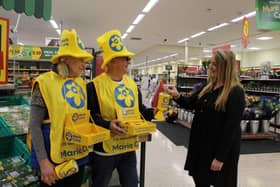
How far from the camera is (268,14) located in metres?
5.49

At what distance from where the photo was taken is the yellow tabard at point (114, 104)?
1.56 metres

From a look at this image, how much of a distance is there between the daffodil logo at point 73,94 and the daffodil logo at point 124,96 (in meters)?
0.23

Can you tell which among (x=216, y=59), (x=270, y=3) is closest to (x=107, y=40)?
(x=216, y=59)

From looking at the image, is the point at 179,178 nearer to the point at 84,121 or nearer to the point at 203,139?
the point at 203,139

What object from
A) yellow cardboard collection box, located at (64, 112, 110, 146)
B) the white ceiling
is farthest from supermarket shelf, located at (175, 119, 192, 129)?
yellow cardboard collection box, located at (64, 112, 110, 146)

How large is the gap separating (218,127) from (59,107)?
47.2 inches

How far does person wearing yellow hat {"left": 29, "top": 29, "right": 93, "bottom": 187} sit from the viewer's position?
129 centimetres

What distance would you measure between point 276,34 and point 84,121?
13.2 m

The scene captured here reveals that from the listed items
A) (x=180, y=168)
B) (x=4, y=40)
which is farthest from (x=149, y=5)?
(x=4, y=40)

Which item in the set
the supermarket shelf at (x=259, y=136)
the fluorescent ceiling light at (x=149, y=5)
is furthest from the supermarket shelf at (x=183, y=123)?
the fluorescent ceiling light at (x=149, y=5)

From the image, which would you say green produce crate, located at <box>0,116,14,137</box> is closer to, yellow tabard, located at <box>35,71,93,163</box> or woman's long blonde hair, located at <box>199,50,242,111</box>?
yellow tabard, located at <box>35,71,93,163</box>

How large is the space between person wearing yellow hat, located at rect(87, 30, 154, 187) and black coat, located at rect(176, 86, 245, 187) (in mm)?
582

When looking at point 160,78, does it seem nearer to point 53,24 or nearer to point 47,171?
point 53,24

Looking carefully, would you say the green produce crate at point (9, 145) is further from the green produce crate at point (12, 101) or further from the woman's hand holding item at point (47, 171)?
the green produce crate at point (12, 101)
